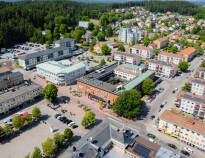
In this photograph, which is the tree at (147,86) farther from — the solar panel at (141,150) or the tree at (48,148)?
the tree at (48,148)

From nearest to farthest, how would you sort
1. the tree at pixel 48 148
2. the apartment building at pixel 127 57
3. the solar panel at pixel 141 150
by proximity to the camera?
the solar panel at pixel 141 150 < the tree at pixel 48 148 < the apartment building at pixel 127 57

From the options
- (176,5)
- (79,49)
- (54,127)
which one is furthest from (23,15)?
(176,5)

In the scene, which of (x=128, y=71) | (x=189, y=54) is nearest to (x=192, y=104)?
(x=128, y=71)

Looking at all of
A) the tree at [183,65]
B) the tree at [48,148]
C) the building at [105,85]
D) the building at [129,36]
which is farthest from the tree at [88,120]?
the building at [129,36]

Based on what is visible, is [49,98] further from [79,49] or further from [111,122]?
[79,49]

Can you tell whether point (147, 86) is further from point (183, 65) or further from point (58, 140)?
point (58, 140)
